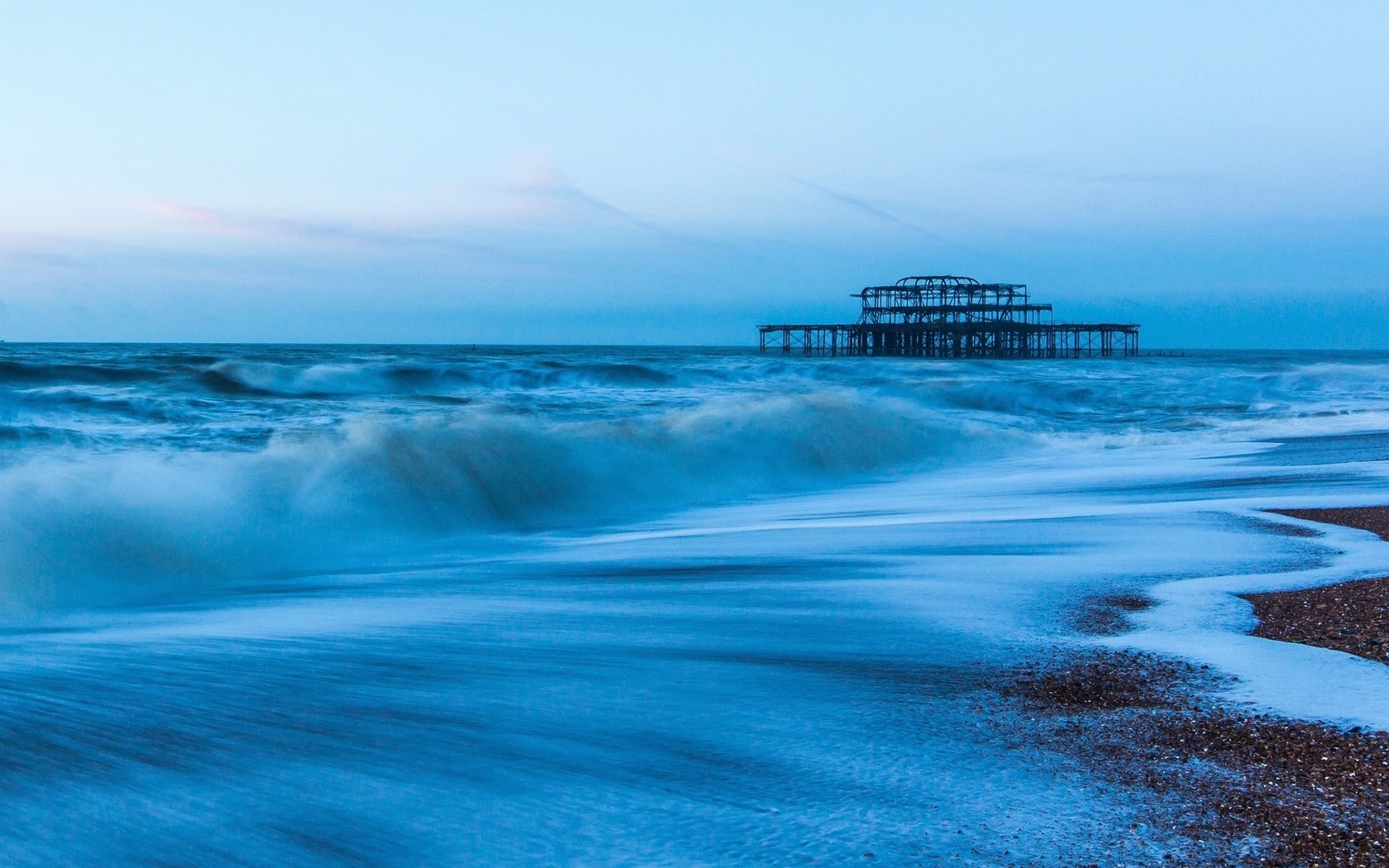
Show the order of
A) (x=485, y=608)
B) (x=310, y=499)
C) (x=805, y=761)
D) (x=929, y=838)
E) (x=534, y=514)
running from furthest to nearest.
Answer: (x=534, y=514) < (x=310, y=499) < (x=485, y=608) < (x=805, y=761) < (x=929, y=838)

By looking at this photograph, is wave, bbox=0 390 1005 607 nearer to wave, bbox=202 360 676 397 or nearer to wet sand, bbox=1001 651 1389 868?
wet sand, bbox=1001 651 1389 868

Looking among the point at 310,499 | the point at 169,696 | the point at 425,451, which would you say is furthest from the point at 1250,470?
the point at 169,696

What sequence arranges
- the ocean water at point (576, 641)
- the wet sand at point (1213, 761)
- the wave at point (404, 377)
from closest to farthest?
the wet sand at point (1213, 761) < the ocean water at point (576, 641) < the wave at point (404, 377)

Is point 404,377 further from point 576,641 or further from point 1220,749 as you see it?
point 1220,749

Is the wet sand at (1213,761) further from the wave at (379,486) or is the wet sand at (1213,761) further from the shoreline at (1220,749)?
the wave at (379,486)

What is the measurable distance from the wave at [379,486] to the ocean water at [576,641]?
2.0 inches

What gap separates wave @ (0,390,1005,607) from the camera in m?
7.40

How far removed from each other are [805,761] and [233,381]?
2697cm

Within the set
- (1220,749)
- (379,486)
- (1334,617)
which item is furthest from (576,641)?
(379,486)

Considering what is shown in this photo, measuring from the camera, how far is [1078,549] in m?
6.93

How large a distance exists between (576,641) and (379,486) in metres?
6.02

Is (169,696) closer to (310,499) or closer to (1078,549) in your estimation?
(1078,549)

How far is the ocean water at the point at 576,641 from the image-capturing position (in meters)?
2.97

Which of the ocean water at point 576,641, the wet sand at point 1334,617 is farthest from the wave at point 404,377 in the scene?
the wet sand at point 1334,617
